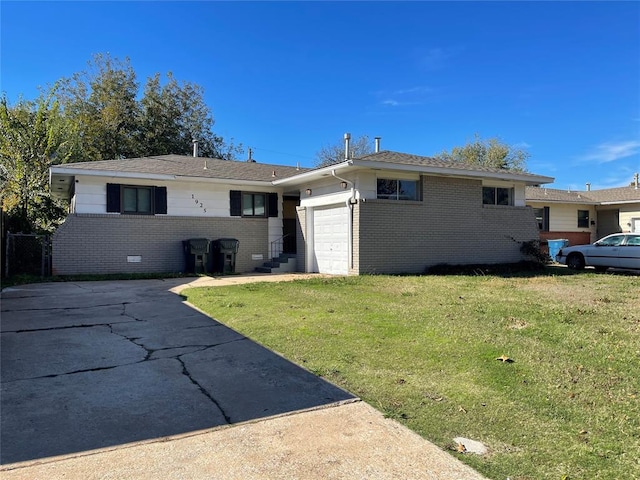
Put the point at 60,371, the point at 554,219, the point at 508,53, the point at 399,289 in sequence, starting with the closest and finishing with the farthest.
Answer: the point at 60,371 → the point at 399,289 → the point at 508,53 → the point at 554,219

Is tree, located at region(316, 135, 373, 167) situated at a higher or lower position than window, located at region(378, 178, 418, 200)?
higher

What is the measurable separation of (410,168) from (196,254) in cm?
780

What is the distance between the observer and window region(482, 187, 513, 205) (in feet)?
54.9

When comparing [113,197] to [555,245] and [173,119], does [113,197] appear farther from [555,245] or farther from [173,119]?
[555,245]

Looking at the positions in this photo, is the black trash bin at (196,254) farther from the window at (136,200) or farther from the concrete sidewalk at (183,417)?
the concrete sidewalk at (183,417)

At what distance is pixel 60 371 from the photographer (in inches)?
178

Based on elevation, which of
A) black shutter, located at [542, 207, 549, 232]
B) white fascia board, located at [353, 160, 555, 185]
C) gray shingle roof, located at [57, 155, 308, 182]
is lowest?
black shutter, located at [542, 207, 549, 232]

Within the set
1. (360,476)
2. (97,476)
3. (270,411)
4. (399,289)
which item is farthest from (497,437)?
(399,289)

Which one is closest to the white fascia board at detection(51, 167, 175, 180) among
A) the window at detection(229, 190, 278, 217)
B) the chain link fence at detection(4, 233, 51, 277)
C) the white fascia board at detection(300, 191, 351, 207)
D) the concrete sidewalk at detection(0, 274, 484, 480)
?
the chain link fence at detection(4, 233, 51, 277)

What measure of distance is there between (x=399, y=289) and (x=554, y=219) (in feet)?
61.7

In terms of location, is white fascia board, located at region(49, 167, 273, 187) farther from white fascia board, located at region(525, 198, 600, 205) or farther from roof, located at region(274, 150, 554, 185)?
white fascia board, located at region(525, 198, 600, 205)

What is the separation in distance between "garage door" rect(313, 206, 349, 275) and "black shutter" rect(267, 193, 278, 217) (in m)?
1.97

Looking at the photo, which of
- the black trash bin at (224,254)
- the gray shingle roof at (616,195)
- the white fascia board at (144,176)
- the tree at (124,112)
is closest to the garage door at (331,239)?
the white fascia board at (144,176)

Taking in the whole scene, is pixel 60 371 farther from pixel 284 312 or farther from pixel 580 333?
pixel 580 333
